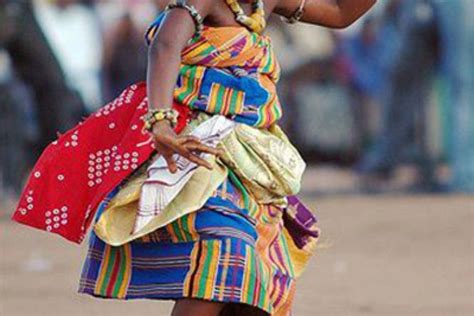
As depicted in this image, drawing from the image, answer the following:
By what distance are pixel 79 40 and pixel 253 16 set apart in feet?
40.9

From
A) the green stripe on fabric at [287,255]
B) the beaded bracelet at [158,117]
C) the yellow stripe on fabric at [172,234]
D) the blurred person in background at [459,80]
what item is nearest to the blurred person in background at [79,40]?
the blurred person in background at [459,80]

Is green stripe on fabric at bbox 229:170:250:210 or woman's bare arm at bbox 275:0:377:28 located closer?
green stripe on fabric at bbox 229:170:250:210

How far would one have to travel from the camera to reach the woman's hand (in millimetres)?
4422

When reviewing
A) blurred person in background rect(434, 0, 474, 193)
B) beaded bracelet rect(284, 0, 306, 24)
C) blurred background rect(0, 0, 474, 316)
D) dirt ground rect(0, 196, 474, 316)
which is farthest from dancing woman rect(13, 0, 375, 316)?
blurred person in background rect(434, 0, 474, 193)

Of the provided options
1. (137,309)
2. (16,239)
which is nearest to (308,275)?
(137,309)

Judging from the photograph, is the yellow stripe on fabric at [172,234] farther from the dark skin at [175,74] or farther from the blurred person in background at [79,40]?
the blurred person in background at [79,40]

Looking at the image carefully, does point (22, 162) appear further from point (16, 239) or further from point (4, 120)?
point (16, 239)

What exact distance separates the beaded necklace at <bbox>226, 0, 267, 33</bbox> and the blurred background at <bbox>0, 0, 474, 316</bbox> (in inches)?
121

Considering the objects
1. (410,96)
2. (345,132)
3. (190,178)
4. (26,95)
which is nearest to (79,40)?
(345,132)

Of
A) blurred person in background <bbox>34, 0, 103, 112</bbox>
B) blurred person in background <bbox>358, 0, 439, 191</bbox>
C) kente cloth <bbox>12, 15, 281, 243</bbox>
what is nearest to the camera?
kente cloth <bbox>12, 15, 281, 243</bbox>

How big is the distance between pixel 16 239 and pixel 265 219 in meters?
6.68

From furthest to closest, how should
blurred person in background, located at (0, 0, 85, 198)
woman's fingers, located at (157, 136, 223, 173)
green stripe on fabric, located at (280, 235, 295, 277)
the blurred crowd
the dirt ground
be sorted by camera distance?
the blurred crowd, blurred person in background, located at (0, 0, 85, 198), the dirt ground, green stripe on fabric, located at (280, 235, 295, 277), woman's fingers, located at (157, 136, 223, 173)

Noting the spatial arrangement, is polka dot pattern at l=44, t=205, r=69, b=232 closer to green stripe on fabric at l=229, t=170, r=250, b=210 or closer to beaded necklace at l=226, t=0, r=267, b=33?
green stripe on fabric at l=229, t=170, r=250, b=210

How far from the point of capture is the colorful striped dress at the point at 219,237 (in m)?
4.61
